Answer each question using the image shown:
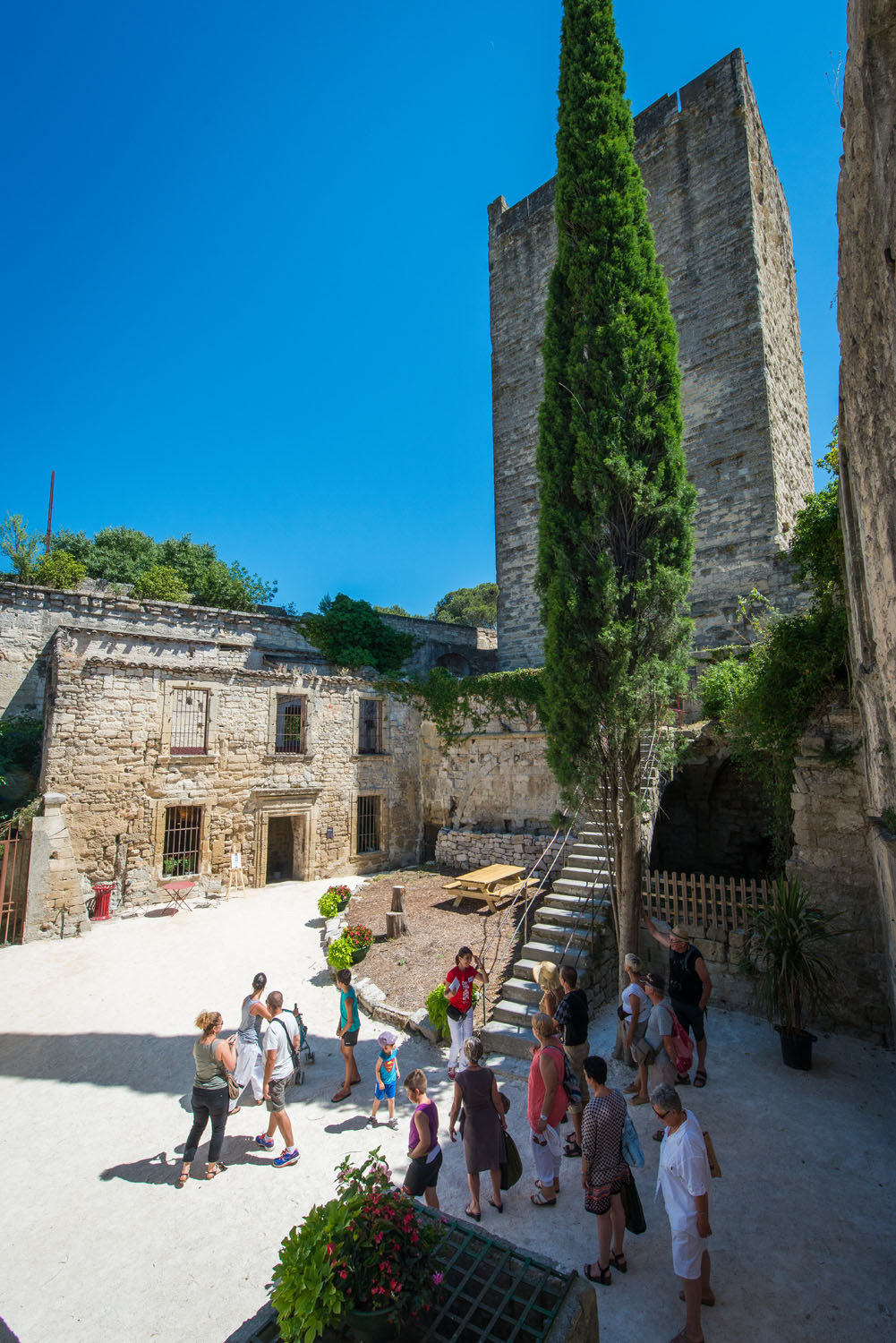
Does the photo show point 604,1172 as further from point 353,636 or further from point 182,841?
point 353,636

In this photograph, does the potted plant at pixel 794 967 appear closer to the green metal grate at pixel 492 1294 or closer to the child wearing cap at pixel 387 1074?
the child wearing cap at pixel 387 1074

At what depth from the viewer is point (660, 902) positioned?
8102 millimetres

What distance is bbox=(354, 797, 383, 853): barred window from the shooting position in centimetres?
1670

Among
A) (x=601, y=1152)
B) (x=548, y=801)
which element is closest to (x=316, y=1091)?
(x=601, y=1152)

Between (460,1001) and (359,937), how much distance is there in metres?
3.36

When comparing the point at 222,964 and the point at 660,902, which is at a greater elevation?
the point at 660,902

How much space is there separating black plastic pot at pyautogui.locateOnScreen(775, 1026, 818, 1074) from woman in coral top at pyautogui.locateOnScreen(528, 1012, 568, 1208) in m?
3.02

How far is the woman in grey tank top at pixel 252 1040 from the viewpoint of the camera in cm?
543

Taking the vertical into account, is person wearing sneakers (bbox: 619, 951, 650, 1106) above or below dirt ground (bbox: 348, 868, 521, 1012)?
above

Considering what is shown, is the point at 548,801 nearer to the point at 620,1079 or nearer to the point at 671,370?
the point at 620,1079

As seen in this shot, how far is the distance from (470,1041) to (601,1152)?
3.36 ft

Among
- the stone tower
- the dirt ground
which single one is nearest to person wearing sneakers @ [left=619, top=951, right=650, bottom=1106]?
the dirt ground

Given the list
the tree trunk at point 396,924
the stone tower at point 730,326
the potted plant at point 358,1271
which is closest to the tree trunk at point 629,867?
the tree trunk at point 396,924

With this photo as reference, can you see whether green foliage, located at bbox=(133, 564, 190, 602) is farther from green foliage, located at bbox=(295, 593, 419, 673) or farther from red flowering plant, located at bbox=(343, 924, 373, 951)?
red flowering plant, located at bbox=(343, 924, 373, 951)
